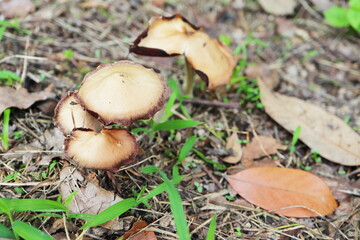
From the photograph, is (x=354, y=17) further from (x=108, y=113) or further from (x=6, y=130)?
(x=6, y=130)

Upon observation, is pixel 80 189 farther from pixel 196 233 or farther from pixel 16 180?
pixel 196 233

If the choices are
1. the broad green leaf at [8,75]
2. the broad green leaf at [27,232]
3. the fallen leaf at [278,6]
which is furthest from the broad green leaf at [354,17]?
the broad green leaf at [27,232]

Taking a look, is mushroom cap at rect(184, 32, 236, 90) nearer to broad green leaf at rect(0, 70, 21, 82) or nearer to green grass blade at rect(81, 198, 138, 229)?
green grass blade at rect(81, 198, 138, 229)

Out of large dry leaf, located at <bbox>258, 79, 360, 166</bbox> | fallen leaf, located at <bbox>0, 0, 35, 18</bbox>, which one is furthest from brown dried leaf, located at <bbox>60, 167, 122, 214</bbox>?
fallen leaf, located at <bbox>0, 0, 35, 18</bbox>

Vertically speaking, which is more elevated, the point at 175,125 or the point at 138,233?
the point at 175,125

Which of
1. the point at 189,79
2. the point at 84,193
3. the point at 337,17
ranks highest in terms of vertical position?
the point at 337,17

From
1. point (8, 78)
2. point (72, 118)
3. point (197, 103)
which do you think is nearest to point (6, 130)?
point (8, 78)
